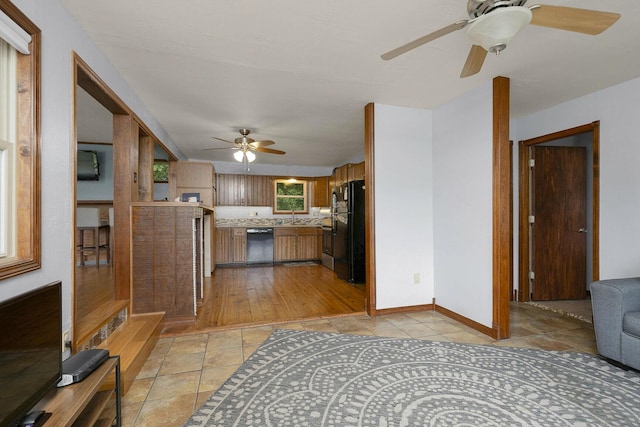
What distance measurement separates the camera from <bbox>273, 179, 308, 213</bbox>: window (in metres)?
6.89

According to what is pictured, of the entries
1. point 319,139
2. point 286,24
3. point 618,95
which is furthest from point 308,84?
point 618,95

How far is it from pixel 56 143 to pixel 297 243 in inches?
203

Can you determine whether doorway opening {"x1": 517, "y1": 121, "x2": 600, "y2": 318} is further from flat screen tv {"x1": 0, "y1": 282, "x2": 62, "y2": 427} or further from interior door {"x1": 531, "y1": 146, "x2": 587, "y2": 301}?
flat screen tv {"x1": 0, "y1": 282, "x2": 62, "y2": 427}

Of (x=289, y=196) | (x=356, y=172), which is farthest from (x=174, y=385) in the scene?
(x=289, y=196)

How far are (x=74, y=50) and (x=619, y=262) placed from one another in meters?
4.78

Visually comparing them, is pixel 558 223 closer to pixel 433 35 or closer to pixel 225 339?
pixel 433 35

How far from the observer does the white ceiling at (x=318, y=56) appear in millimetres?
1736

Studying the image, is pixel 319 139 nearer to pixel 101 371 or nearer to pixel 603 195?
pixel 603 195

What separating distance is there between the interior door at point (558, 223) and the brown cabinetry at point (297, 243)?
13.5ft

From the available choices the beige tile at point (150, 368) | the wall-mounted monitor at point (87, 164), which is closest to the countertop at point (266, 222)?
the wall-mounted monitor at point (87, 164)

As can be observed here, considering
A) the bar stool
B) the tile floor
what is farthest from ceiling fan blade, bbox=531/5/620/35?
the bar stool

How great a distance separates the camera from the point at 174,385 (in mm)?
1839

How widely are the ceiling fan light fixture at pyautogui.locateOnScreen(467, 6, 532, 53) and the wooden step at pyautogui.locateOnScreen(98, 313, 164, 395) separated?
2.80 metres

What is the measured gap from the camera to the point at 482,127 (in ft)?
8.89
